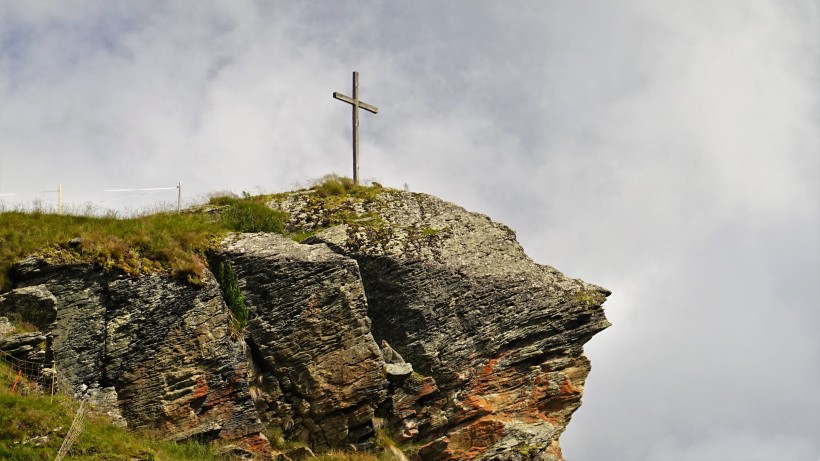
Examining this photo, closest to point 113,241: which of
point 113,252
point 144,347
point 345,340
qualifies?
point 113,252

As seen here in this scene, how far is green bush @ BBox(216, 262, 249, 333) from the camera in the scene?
1131 inches

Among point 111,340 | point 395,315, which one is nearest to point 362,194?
point 395,315

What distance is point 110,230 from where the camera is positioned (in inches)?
1148

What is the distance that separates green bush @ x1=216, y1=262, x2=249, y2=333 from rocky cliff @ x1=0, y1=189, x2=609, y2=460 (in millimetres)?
198

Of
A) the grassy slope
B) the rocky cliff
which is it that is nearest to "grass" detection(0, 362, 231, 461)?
the grassy slope

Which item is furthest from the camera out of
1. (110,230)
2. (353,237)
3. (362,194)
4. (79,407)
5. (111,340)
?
(362,194)

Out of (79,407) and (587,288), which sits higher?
(587,288)

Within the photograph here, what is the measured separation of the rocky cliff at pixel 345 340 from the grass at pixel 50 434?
1558 mm

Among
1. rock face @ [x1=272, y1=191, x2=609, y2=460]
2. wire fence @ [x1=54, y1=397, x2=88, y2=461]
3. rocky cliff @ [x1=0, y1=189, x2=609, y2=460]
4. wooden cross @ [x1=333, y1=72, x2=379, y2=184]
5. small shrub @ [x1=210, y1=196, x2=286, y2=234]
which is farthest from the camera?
wooden cross @ [x1=333, y1=72, x2=379, y2=184]

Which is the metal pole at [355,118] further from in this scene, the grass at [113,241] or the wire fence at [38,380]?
the wire fence at [38,380]

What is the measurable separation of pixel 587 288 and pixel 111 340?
13.9 meters

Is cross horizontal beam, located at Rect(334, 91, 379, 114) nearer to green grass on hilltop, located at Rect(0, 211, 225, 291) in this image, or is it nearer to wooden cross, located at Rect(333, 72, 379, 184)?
wooden cross, located at Rect(333, 72, 379, 184)

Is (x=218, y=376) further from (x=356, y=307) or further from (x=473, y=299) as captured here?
(x=473, y=299)

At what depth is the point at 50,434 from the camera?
23.2m
